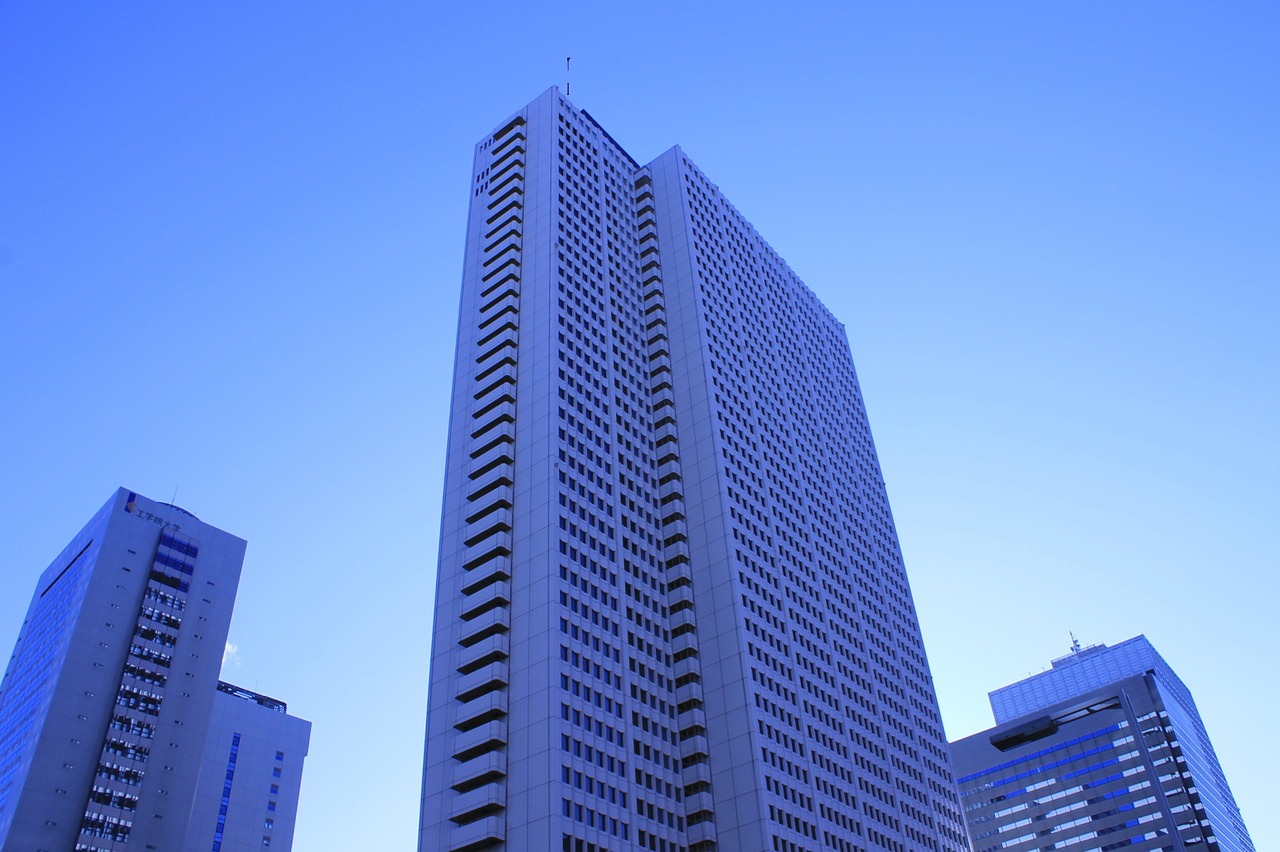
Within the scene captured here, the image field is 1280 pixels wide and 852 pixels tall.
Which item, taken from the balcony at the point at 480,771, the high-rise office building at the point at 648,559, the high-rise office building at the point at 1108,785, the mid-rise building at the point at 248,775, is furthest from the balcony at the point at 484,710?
the high-rise office building at the point at 1108,785

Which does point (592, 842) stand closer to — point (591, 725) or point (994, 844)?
point (591, 725)

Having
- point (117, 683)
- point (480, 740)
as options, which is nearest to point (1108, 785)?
point (480, 740)

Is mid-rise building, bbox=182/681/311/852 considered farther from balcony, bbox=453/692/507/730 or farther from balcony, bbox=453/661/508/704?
balcony, bbox=453/692/507/730

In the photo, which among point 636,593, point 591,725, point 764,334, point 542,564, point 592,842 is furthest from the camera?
point 764,334

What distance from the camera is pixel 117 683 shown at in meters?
134

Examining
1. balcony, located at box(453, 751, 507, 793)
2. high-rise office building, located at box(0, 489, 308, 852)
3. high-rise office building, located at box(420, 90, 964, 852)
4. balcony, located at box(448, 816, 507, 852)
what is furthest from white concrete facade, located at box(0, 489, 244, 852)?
balcony, located at box(448, 816, 507, 852)

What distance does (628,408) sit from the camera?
116 m

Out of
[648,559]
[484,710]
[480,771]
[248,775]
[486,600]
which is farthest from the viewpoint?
[248,775]

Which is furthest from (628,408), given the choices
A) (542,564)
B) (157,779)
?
(157,779)

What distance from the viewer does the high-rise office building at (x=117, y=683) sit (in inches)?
4872

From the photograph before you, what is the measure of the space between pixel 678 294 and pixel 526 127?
29.9m

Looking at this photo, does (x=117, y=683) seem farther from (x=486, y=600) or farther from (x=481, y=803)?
(x=481, y=803)

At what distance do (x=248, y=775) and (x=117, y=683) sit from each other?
1405 inches

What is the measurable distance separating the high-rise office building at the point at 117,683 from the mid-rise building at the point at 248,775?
50.0ft
